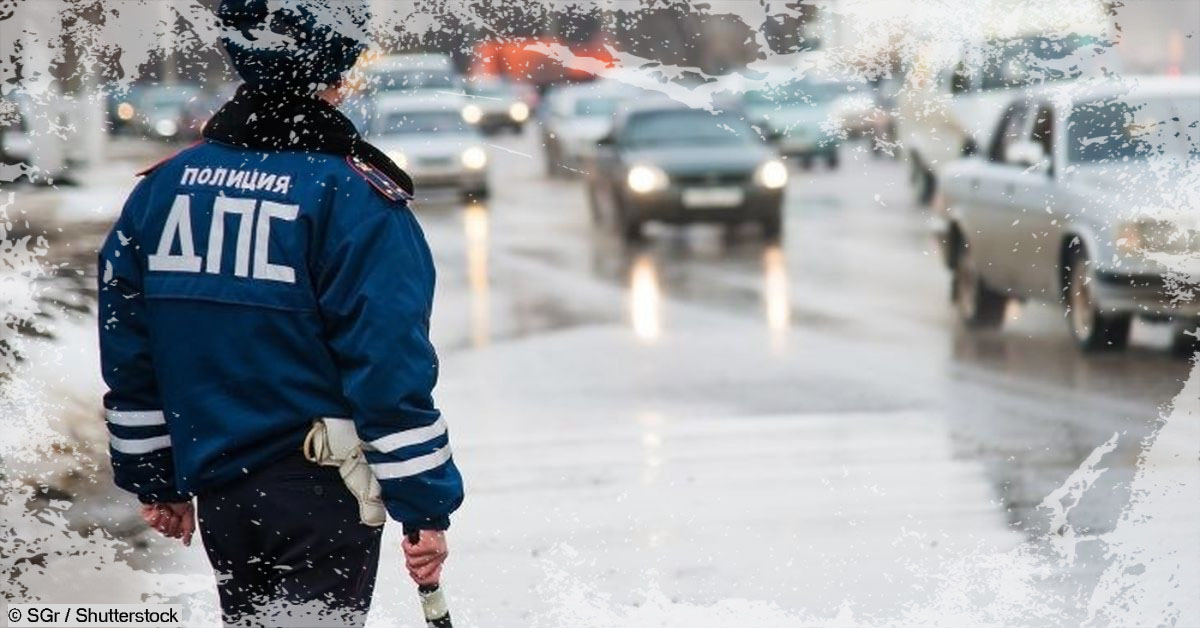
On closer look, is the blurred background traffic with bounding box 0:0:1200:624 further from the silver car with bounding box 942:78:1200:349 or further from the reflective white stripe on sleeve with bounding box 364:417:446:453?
the reflective white stripe on sleeve with bounding box 364:417:446:453

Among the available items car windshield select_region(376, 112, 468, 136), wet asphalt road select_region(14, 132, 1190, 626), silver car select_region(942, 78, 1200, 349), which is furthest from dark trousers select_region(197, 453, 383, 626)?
car windshield select_region(376, 112, 468, 136)

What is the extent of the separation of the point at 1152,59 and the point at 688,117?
39.1ft

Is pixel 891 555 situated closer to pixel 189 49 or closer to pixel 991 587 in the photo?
pixel 991 587

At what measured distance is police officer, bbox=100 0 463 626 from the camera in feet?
11.5

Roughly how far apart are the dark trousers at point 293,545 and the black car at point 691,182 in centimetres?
1845

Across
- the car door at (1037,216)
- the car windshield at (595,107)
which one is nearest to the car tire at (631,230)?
the car door at (1037,216)

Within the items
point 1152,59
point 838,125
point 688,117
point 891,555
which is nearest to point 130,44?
point 891,555

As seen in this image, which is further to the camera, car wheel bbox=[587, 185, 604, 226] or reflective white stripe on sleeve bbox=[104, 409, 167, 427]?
car wheel bbox=[587, 185, 604, 226]

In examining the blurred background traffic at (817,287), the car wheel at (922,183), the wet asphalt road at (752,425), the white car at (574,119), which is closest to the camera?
the wet asphalt road at (752,425)

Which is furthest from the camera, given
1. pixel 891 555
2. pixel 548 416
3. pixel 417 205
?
pixel 417 205

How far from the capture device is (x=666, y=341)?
13125mm

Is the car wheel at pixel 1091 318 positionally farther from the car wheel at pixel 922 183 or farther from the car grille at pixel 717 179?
the car wheel at pixel 922 183

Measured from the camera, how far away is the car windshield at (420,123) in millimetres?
30453

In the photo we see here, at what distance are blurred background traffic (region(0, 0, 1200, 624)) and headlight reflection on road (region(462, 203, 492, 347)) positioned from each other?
7 centimetres
